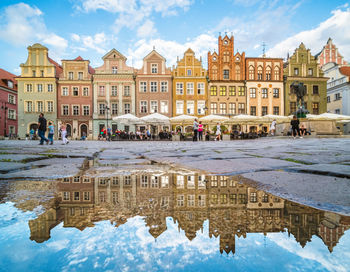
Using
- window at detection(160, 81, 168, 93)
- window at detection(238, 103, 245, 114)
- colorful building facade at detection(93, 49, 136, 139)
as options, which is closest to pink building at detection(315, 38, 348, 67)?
window at detection(238, 103, 245, 114)

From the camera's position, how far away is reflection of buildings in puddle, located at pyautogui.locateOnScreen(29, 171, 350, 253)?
86 centimetres

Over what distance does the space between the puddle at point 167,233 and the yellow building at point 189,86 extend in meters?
32.5

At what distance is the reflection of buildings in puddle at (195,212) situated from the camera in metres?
0.86

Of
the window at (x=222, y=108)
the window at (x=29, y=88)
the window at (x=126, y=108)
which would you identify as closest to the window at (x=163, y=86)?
the window at (x=126, y=108)

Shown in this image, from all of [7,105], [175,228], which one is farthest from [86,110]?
[175,228]

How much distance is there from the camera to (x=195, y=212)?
3.51 ft

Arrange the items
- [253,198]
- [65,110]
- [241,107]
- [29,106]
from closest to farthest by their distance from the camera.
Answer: [253,198] → [29,106] → [65,110] → [241,107]

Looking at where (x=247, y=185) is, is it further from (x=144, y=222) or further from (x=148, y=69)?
(x=148, y=69)

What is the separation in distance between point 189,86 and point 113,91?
35.4ft

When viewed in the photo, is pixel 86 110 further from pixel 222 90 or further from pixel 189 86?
pixel 222 90

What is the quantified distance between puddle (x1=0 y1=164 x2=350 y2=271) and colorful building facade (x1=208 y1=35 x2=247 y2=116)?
33688 millimetres

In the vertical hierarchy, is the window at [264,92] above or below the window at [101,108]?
above

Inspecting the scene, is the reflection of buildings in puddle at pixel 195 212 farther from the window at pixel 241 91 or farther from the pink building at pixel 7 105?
the pink building at pixel 7 105

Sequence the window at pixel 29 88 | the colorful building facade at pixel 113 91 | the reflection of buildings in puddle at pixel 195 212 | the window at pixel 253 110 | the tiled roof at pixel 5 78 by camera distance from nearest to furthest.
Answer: the reflection of buildings in puddle at pixel 195 212, the colorful building facade at pixel 113 91, the window at pixel 29 88, the window at pixel 253 110, the tiled roof at pixel 5 78
